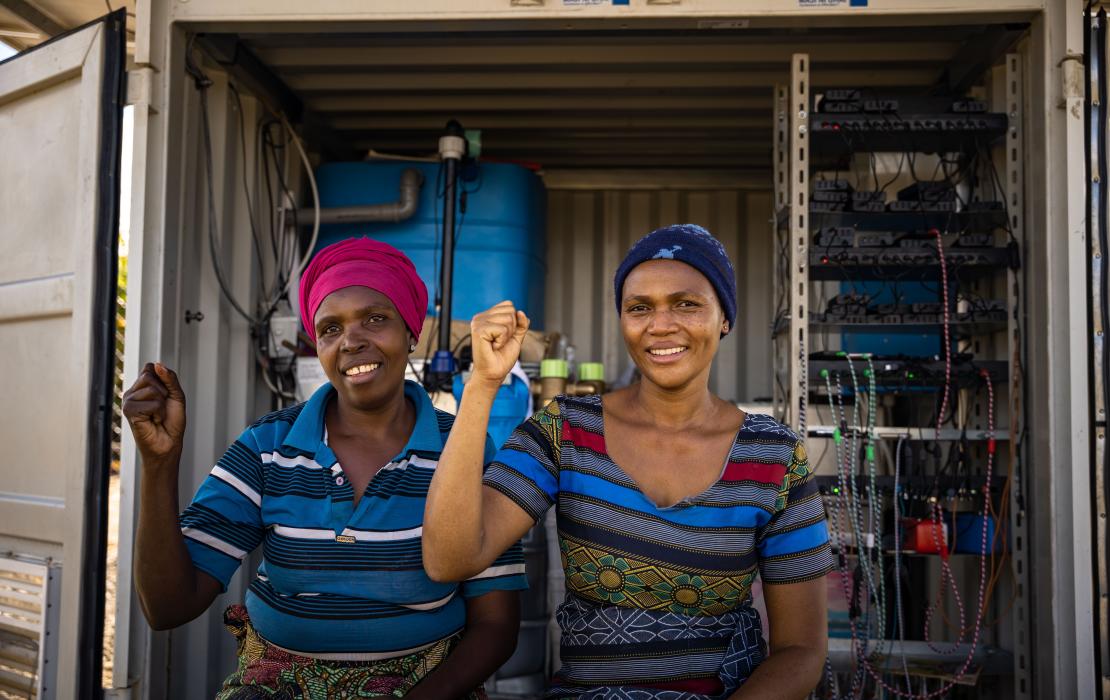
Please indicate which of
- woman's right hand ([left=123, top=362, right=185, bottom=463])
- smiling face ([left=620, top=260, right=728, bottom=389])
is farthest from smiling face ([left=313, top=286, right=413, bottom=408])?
smiling face ([left=620, top=260, right=728, bottom=389])

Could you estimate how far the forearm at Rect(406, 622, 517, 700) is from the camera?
6.26 feet

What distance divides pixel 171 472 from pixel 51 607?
4.43 feet

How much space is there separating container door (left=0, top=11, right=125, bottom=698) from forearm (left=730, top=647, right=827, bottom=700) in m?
2.10

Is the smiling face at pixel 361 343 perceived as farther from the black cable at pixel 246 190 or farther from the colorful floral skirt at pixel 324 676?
the black cable at pixel 246 190

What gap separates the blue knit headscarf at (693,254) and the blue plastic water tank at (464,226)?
9.19 feet

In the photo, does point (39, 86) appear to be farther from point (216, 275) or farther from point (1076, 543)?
point (1076, 543)

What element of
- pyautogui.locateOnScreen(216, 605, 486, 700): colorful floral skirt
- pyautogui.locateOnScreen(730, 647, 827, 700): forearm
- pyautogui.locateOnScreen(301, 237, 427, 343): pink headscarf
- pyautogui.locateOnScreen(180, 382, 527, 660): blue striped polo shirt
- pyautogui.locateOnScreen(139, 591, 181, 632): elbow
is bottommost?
pyautogui.locateOnScreen(216, 605, 486, 700): colorful floral skirt

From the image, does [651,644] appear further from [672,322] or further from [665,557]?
[672,322]

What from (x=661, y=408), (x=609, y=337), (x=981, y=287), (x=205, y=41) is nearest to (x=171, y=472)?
(x=661, y=408)

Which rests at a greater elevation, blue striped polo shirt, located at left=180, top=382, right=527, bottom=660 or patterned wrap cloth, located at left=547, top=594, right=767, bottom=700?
blue striped polo shirt, located at left=180, top=382, right=527, bottom=660

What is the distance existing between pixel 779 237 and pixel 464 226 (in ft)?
5.41

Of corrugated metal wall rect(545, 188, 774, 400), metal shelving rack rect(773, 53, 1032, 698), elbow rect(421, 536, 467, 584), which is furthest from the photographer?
corrugated metal wall rect(545, 188, 774, 400)

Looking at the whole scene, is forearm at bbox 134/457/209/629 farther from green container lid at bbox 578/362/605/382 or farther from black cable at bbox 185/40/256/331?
green container lid at bbox 578/362/605/382

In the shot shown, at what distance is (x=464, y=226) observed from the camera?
477 centimetres
